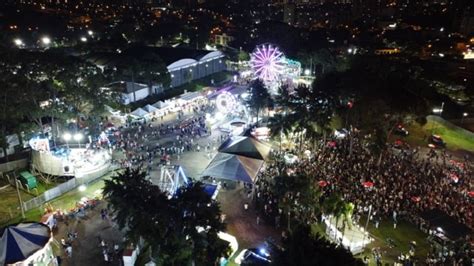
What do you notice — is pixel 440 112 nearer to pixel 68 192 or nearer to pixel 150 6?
pixel 68 192

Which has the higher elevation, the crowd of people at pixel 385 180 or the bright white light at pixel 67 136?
the bright white light at pixel 67 136

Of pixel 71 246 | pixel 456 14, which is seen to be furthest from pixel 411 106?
pixel 456 14

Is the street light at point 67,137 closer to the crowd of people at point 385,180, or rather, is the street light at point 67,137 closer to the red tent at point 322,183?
the crowd of people at point 385,180

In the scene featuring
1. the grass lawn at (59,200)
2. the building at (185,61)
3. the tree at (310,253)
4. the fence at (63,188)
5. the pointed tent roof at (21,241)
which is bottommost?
the grass lawn at (59,200)

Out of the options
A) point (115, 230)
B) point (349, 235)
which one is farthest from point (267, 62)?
point (115, 230)

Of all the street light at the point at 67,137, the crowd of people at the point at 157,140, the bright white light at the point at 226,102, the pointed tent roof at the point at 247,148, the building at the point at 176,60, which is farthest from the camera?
the building at the point at 176,60

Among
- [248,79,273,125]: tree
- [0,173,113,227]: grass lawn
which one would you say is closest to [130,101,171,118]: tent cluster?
[248,79,273,125]: tree

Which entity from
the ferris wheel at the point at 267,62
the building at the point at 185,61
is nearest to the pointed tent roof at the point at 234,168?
the ferris wheel at the point at 267,62
